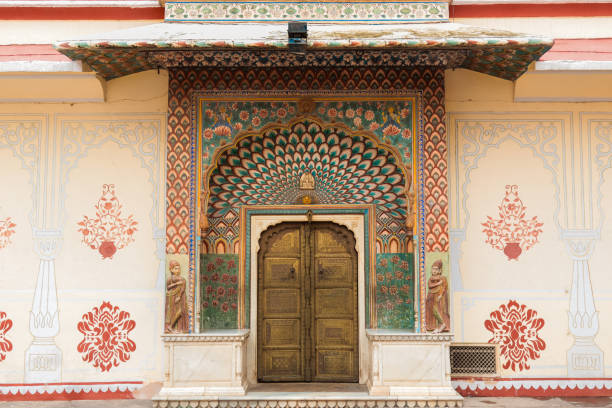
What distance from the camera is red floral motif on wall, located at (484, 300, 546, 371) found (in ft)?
20.8

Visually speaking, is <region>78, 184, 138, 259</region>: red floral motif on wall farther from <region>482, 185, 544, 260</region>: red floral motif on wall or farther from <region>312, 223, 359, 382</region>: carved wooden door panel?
<region>482, 185, 544, 260</region>: red floral motif on wall

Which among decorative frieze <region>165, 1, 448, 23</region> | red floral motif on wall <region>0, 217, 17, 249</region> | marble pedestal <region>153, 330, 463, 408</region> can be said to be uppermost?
decorative frieze <region>165, 1, 448, 23</region>

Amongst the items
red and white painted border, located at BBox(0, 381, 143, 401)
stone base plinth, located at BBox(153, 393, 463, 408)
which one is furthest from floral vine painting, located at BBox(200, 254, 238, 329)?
red and white painted border, located at BBox(0, 381, 143, 401)

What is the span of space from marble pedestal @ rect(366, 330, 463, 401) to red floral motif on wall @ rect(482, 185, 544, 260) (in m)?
1.16

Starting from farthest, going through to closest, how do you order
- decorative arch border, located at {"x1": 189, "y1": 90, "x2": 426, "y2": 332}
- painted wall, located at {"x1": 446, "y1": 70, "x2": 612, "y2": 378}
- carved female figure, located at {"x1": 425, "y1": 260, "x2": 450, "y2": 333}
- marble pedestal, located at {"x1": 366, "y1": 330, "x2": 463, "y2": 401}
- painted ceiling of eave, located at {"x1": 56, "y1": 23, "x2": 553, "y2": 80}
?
painted wall, located at {"x1": 446, "y1": 70, "x2": 612, "y2": 378} → decorative arch border, located at {"x1": 189, "y1": 90, "x2": 426, "y2": 332} → carved female figure, located at {"x1": 425, "y1": 260, "x2": 450, "y2": 333} → marble pedestal, located at {"x1": 366, "y1": 330, "x2": 463, "y2": 401} → painted ceiling of eave, located at {"x1": 56, "y1": 23, "x2": 553, "y2": 80}

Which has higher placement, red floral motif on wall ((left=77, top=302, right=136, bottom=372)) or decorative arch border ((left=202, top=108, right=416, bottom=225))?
decorative arch border ((left=202, top=108, right=416, bottom=225))

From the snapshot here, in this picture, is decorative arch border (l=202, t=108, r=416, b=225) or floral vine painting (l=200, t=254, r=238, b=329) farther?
floral vine painting (l=200, t=254, r=238, b=329)

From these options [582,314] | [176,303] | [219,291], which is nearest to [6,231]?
[176,303]

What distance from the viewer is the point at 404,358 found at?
5.86m

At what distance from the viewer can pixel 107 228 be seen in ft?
21.1

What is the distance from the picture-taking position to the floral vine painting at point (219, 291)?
21.0ft

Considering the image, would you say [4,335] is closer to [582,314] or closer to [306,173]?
[306,173]

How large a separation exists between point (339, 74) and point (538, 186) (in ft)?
7.44

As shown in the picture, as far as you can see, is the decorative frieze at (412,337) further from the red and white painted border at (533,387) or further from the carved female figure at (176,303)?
the carved female figure at (176,303)
